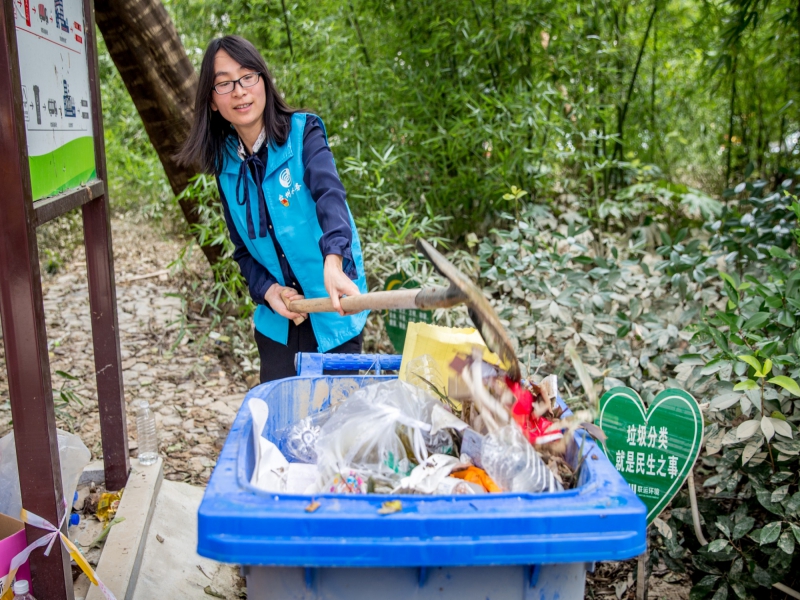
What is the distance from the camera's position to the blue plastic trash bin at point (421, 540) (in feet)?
3.81

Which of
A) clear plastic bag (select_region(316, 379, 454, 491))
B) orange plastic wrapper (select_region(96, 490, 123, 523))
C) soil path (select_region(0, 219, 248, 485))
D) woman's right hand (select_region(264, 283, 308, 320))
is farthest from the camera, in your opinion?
soil path (select_region(0, 219, 248, 485))

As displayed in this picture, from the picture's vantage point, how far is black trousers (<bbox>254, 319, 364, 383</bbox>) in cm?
256

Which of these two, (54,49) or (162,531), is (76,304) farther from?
(54,49)

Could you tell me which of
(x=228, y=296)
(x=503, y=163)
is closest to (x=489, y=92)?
(x=503, y=163)

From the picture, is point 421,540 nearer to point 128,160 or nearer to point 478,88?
point 478,88

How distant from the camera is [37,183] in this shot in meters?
1.77

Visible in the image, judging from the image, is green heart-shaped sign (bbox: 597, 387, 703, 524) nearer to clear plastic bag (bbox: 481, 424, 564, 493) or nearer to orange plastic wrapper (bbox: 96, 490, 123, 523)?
clear plastic bag (bbox: 481, 424, 564, 493)

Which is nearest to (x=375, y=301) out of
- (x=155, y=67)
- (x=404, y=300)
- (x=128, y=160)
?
(x=404, y=300)

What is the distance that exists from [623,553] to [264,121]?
180 centimetres

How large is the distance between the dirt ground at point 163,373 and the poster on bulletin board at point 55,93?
108cm

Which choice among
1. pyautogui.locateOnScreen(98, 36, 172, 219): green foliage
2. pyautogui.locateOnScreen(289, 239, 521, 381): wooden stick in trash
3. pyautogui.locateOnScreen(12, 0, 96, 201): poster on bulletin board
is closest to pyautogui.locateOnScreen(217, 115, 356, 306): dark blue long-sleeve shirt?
pyautogui.locateOnScreen(289, 239, 521, 381): wooden stick in trash

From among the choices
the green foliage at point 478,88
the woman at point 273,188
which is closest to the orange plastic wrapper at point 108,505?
the woman at point 273,188

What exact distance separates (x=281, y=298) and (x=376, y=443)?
40.7 inches

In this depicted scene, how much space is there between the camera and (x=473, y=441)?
4.79ft
